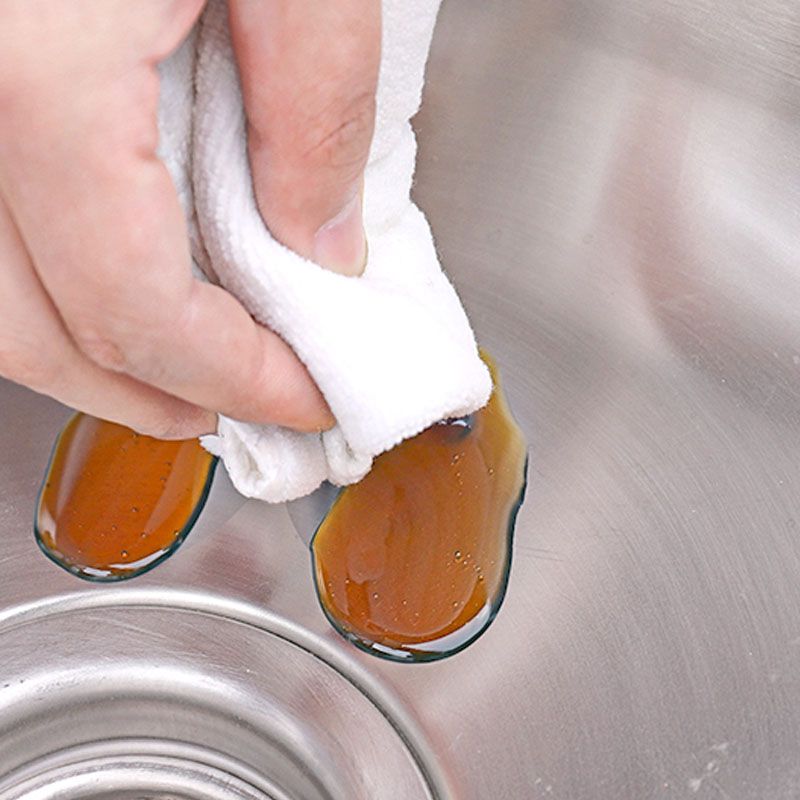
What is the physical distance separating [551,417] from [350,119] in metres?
0.31

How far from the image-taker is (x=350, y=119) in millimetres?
268

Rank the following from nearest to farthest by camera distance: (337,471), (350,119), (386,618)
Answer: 1. (350,119)
2. (337,471)
3. (386,618)

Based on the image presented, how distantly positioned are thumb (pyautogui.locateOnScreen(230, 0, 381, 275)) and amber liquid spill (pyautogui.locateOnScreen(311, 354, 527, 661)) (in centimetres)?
23

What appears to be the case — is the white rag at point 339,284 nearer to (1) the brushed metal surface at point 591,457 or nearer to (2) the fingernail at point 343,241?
(2) the fingernail at point 343,241

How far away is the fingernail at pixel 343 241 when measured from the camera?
311mm

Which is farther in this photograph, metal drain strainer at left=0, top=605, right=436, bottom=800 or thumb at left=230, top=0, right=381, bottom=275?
metal drain strainer at left=0, top=605, right=436, bottom=800

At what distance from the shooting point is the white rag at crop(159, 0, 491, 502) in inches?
11.1

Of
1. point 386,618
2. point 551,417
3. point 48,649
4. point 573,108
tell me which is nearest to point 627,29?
point 573,108

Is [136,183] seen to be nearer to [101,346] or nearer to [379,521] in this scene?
[101,346]

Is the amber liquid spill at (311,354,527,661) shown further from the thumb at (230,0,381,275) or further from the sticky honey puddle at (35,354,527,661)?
the thumb at (230,0,381,275)

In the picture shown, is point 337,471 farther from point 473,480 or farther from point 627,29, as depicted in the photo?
point 627,29

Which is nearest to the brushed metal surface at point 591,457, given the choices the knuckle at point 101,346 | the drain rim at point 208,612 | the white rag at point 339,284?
the drain rim at point 208,612

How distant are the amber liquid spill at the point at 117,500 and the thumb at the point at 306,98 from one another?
0.26 meters

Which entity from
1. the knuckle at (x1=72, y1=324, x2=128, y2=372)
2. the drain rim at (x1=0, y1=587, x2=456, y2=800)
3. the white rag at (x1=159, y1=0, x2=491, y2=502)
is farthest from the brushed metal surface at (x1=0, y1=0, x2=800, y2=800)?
the knuckle at (x1=72, y1=324, x2=128, y2=372)
